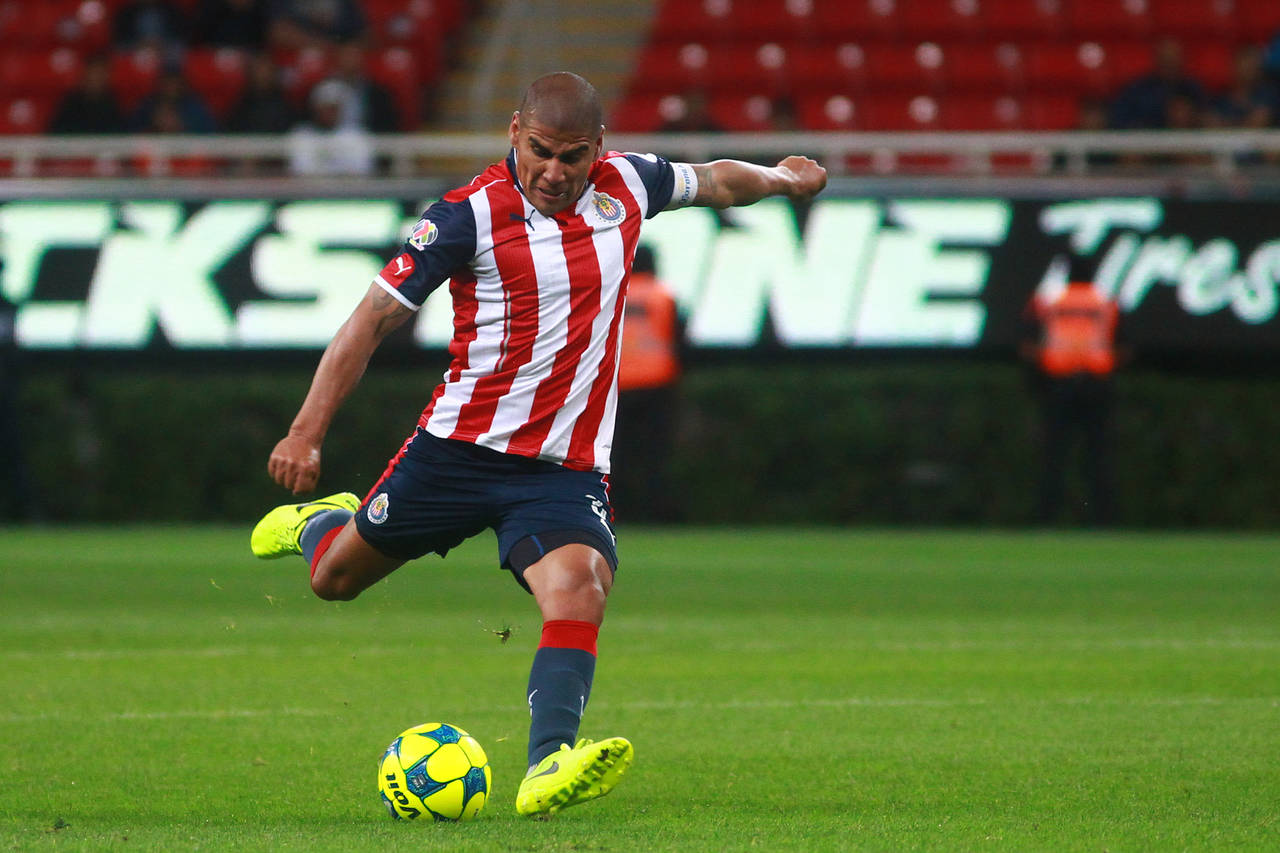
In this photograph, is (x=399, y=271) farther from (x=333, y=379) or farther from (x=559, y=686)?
(x=559, y=686)

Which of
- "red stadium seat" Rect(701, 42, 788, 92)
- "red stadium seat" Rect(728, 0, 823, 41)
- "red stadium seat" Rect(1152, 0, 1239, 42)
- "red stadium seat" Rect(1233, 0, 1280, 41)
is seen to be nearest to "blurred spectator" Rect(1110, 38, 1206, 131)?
"red stadium seat" Rect(1152, 0, 1239, 42)

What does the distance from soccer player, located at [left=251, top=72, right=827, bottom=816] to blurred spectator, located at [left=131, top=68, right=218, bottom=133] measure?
37.7ft

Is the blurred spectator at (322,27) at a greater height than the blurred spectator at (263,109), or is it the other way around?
the blurred spectator at (322,27)

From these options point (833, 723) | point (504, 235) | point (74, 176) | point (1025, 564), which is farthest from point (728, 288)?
point (504, 235)

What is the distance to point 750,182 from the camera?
5566mm

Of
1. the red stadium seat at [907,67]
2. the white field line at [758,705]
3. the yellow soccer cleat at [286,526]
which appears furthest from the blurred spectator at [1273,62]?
the yellow soccer cleat at [286,526]

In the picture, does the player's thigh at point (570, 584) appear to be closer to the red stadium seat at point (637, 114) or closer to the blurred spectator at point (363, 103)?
the blurred spectator at point (363, 103)

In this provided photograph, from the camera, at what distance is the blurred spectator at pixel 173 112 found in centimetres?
1591

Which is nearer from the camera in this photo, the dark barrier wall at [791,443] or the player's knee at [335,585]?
the player's knee at [335,585]

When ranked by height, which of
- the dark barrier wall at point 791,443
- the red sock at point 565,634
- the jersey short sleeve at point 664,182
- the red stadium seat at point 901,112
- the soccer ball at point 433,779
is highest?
the red stadium seat at point 901,112

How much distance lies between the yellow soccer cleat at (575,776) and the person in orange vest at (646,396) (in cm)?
961

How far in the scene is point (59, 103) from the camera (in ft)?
54.3

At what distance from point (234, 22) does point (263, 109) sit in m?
1.86

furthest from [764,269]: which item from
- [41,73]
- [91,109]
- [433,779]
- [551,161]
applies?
[433,779]
